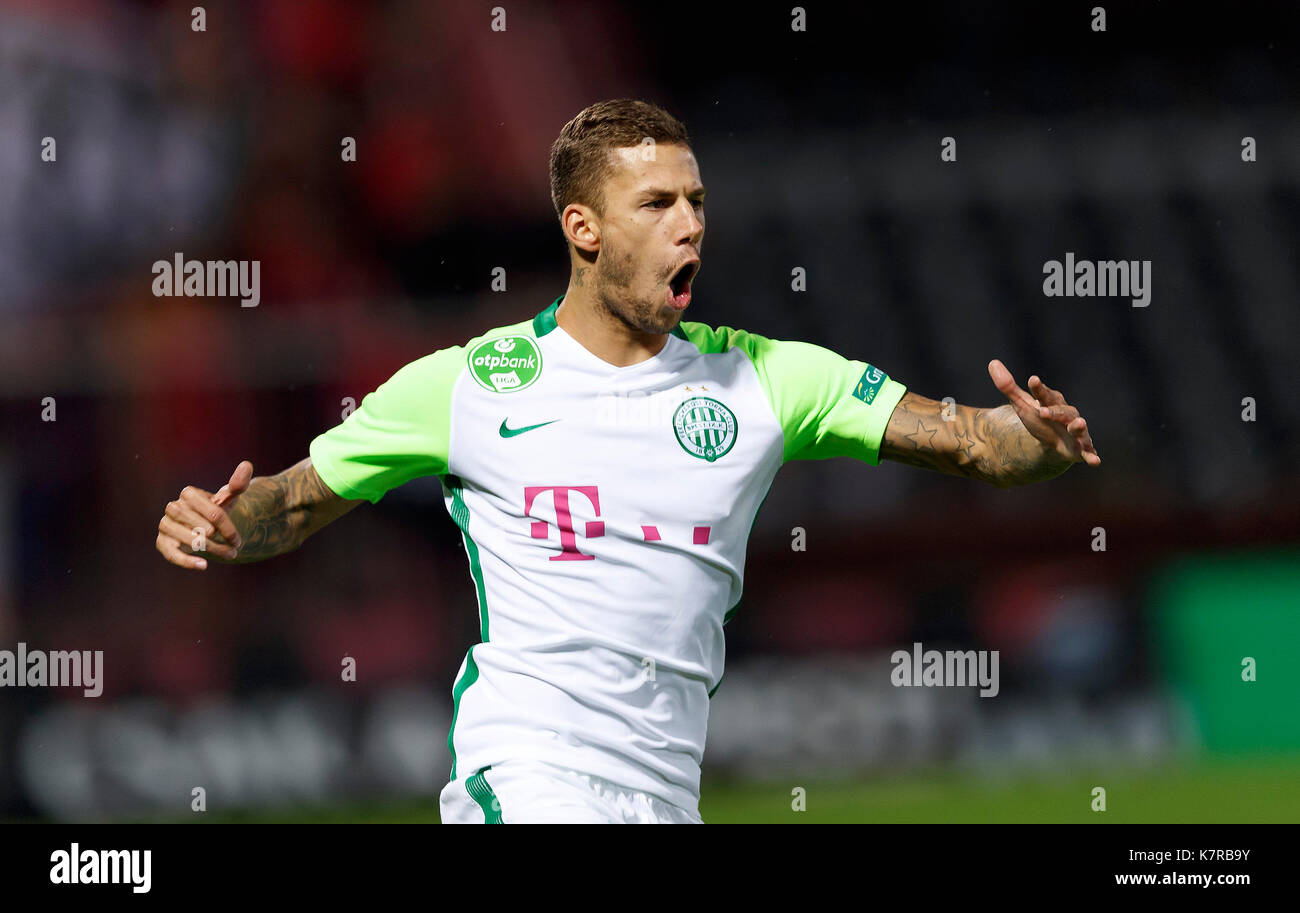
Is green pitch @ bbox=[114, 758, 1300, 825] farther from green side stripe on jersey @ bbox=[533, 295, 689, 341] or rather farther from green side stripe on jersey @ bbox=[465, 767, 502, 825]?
green side stripe on jersey @ bbox=[533, 295, 689, 341]

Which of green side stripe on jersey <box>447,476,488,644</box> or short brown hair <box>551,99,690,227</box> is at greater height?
short brown hair <box>551,99,690,227</box>

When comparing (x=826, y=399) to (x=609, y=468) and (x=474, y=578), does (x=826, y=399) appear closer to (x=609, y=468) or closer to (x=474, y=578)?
(x=609, y=468)

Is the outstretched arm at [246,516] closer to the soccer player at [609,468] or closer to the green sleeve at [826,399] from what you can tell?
the soccer player at [609,468]

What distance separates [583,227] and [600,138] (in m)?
0.25

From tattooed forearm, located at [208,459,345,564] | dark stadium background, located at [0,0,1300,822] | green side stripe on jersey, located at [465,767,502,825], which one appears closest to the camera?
green side stripe on jersey, located at [465,767,502,825]

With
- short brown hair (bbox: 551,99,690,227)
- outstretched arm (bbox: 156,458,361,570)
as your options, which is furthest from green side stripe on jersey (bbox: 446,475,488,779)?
short brown hair (bbox: 551,99,690,227)

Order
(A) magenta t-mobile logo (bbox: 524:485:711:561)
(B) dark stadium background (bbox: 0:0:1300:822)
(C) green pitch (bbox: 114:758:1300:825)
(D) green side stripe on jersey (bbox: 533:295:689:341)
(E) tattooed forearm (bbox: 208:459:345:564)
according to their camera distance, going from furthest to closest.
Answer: (B) dark stadium background (bbox: 0:0:1300:822) → (C) green pitch (bbox: 114:758:1300:825) → (D) green side stripe on jersey (bbox: 533:295:689:341) → (E) tattooed forearm (bbox: 208:459:345:564) → (A) magenta t-mobile logo (bbox: 524:485:711:561)

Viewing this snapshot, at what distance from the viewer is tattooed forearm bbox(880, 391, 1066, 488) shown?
4148 mm

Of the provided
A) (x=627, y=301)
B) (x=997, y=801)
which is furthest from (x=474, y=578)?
(x=997, y=801)

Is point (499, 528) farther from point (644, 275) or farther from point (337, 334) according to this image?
point (337, 334)

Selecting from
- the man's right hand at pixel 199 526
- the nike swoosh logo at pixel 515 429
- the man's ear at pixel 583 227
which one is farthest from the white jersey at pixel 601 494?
the man's right hand at pixel 199 526

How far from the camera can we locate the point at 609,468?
13.8 feet

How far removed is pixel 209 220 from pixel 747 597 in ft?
14.4

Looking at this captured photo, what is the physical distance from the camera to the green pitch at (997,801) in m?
8.85
